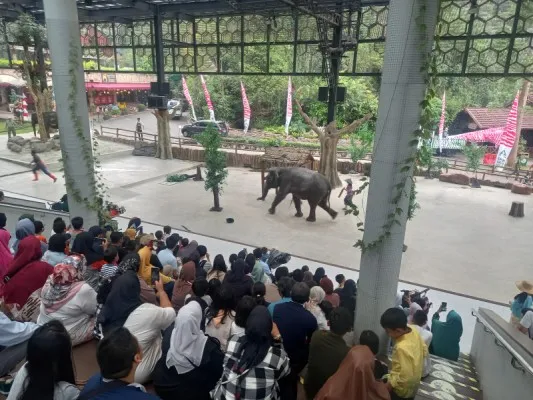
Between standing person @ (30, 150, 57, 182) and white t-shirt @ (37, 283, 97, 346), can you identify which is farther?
standing person @ (30, 150, 57, 182)

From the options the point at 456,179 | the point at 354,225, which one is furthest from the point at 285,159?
the point at 456,179

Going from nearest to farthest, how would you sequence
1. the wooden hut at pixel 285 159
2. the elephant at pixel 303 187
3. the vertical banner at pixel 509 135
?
the elephant at pixel 303 187, the wooden hut at pixel 285 159, the vertical banner at pixel 509 135

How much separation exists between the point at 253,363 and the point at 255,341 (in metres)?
0.11

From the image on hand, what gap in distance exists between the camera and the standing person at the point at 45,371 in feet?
5.48

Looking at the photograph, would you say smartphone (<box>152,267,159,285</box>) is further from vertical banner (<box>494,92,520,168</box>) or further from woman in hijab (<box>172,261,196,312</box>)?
vertical banner (<box>494,92,520,168</box>)

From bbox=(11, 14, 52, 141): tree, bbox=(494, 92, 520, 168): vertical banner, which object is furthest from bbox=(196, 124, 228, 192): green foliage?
bbox=(494, 92, 520, 168): vertical banner

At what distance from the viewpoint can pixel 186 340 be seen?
7.75 ft

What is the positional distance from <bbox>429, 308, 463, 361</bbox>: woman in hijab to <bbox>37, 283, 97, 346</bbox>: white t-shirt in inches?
124

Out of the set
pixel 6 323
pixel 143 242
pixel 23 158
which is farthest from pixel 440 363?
pixel 23 158

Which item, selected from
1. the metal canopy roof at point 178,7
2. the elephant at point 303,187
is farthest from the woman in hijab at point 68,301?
the metal canopy roof at point 178,7

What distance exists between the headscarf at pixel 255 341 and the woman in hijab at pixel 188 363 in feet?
1.05

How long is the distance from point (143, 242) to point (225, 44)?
8.88 meters

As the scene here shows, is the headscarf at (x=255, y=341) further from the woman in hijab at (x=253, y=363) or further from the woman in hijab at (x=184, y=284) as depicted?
the woman in hijab at (x=184, y=284)

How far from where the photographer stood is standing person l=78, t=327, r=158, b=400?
1623 mm
